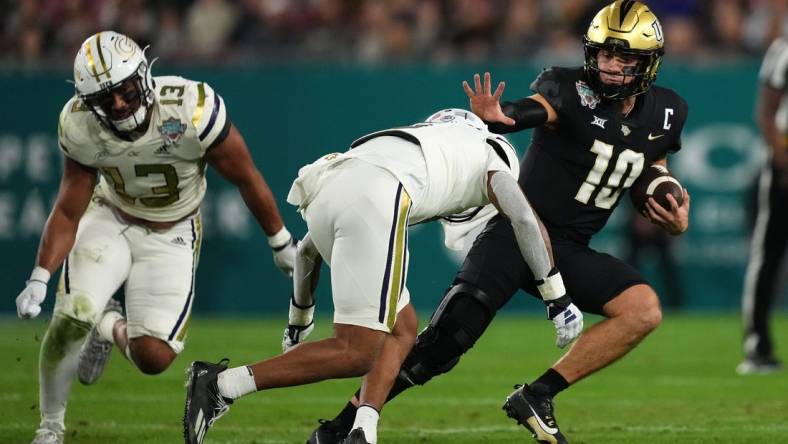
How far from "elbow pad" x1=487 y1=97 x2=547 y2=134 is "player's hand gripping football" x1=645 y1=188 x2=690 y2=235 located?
1.91 ft

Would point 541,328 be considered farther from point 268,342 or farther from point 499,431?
point 499,431

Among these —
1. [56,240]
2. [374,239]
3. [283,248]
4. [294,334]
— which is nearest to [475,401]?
[283,248]

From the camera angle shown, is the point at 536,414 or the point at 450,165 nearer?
the point at 450,165

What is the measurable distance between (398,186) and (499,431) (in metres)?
1.88

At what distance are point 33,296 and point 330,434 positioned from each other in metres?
1.34

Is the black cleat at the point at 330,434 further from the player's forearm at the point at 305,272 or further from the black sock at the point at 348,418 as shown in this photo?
the player's forearm at the point at 305,272

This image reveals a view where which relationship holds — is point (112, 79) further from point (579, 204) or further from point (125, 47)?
point (579, 204)

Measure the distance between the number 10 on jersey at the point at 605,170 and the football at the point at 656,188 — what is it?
0.04 m

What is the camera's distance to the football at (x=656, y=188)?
5.62 metres

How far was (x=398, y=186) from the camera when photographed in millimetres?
4828

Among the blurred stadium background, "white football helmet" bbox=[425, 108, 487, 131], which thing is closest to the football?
"white football helmet" bbox=[425, 108, 487, 131]

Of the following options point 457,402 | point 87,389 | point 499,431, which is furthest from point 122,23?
point 499,431

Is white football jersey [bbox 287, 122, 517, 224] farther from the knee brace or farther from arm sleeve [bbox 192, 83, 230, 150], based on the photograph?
arm sleeve [bbox 192, 83, 230, 150]

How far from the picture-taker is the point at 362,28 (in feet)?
40.1
